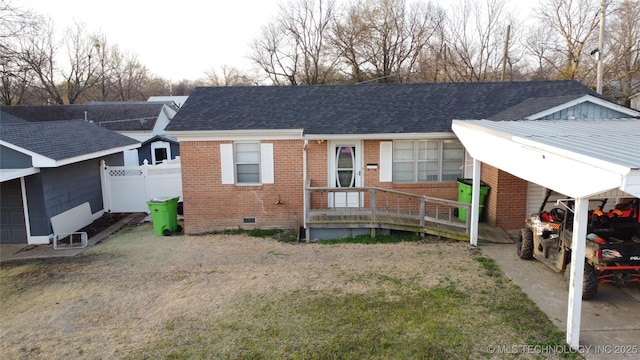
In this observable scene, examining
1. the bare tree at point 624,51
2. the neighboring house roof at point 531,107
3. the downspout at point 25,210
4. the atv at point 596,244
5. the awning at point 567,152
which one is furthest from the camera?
the bare tree at point 624,51

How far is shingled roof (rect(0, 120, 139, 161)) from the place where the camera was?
1162cm

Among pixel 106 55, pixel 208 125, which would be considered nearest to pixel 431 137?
pixel 208 125

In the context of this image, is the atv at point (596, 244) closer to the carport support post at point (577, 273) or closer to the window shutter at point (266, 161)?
the carport support post at point (577, 273)

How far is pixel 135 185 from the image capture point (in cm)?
1568

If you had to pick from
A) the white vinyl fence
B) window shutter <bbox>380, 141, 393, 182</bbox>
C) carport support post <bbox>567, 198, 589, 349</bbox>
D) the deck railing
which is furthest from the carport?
the white vinyl fence

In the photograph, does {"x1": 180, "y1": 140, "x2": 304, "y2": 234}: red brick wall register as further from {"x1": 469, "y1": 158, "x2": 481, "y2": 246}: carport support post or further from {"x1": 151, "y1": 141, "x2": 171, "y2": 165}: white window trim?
{"x1": 151, "y1": 141, "x2": 171, "y2": 165}: white window trim

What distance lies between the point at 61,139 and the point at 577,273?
14.8 m

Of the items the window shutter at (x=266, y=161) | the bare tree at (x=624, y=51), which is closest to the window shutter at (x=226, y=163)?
the window shutter at (x=266, y=161)

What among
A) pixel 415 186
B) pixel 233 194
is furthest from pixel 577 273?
pixel 233 194

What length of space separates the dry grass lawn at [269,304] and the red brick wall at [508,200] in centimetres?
181

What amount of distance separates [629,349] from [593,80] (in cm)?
3337

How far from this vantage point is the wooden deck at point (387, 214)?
10.9m

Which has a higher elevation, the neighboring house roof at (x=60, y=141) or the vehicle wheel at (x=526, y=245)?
the neighboring house roof at (x=60, y=141)

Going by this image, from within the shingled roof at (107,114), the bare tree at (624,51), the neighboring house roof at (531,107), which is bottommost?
the neighboring house roof at (531,107)
